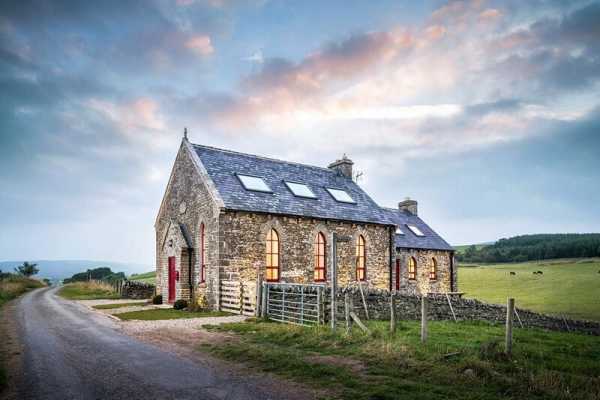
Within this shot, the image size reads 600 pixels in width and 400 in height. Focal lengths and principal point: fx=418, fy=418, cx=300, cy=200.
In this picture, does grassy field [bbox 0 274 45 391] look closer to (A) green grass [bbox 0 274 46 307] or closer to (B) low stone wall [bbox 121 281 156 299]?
(A) green grass [bbox 0 274 46 307]

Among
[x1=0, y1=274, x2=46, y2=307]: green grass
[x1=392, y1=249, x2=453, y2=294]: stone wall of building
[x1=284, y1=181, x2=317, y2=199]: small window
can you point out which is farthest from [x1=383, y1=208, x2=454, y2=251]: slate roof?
[x1=0, y1=274, x2=46, y2=307]: green grass

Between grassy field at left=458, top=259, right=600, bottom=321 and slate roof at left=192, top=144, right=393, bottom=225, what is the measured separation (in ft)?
44.5

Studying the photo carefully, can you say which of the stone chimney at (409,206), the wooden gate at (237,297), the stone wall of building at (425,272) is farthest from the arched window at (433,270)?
the wooden gate at (237,297)

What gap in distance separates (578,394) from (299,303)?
10112 millimetres

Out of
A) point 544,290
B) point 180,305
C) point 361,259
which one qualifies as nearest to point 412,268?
point 361,259

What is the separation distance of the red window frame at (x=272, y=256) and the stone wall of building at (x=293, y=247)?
24cm

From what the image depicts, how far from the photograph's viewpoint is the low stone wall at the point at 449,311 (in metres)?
19.9

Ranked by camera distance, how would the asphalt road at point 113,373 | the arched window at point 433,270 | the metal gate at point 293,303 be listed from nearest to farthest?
the asphalt road at point 113,373
the metal gate at point 293,303
the arched window at point 433,270

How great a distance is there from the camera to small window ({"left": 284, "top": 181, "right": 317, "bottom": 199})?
2594cm

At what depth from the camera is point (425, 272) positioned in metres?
35.6

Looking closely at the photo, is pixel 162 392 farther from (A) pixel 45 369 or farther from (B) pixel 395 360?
(B) pixel 395 360

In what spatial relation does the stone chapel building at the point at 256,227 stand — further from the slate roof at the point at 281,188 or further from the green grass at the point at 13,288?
the green grass at the point at 13,288

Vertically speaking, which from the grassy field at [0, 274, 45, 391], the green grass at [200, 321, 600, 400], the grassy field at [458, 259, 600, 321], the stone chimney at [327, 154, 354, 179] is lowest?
the grassy field at [458, 259, 600, 321]

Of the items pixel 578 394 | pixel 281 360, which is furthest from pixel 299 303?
pixel 578 394
